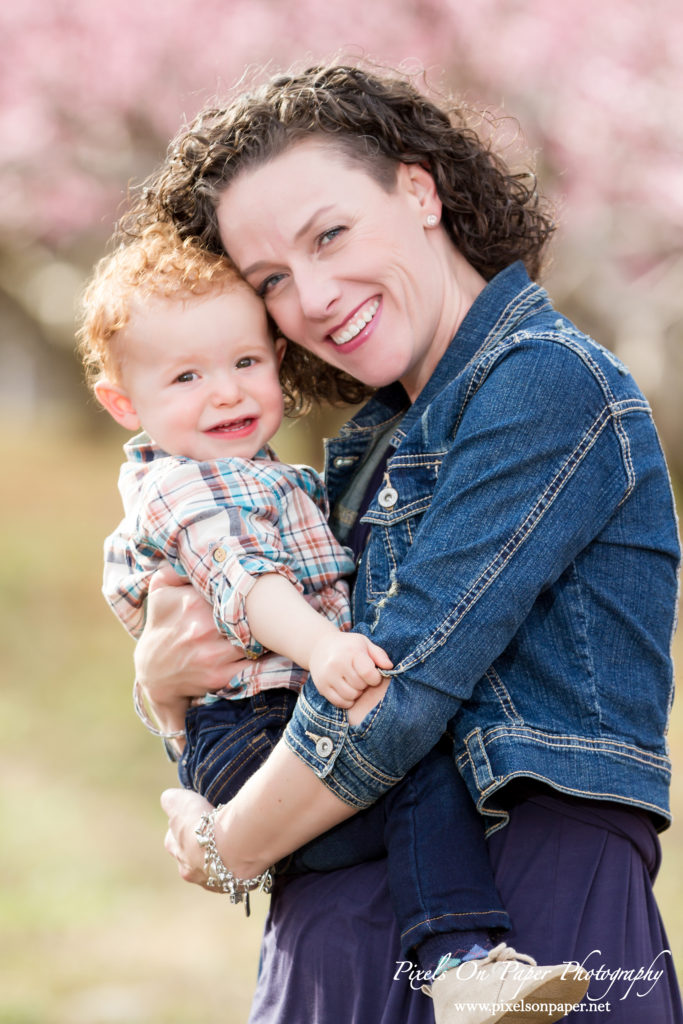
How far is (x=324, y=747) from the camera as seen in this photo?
1.56 metres

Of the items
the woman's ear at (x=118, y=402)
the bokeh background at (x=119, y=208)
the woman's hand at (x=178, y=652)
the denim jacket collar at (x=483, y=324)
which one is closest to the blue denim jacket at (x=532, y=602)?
the denim jacket collar at (x=483, y=324)

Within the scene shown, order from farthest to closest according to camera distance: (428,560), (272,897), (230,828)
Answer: (272,897)
(230,828)
(428,560)

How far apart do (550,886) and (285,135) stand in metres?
1.28

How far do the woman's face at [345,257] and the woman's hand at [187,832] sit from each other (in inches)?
31.5

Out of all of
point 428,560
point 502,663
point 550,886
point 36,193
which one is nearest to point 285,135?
point 428,560

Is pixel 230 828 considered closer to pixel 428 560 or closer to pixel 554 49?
pixel 428 560

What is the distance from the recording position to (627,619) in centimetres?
158

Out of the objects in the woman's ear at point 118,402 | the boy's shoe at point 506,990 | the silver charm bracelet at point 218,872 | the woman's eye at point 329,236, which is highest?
the woman's eye at point 329,236

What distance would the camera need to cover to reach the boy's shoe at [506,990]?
1.37m

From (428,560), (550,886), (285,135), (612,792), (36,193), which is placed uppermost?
(36,193)

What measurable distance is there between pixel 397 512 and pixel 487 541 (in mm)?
256

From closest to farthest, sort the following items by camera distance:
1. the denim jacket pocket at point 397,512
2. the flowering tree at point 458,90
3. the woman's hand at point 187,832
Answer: the denim jacket pocket at point 397,512 < the woman's hand at point 187,832 < the flowering tree at point 458,90

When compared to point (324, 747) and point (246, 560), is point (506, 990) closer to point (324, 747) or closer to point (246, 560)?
point (324, 747)

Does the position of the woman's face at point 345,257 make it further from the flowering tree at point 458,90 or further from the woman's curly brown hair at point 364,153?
the flowering tree at point 458,90
